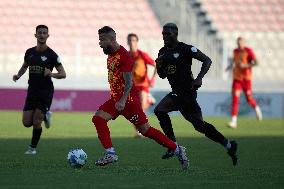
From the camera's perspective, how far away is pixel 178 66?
1347cm

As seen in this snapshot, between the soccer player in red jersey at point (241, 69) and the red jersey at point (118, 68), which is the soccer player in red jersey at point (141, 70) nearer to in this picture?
the soccer player in red jersey at point (241, 69)

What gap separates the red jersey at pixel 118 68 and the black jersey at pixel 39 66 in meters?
3.32

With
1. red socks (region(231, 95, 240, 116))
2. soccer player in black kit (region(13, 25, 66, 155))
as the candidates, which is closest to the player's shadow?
soccer player in black kit (region(13, 25, 66, 155))

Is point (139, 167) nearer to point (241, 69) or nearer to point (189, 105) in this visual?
point (189, 105)

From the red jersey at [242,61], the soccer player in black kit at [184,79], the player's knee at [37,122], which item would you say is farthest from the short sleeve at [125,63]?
the red jersey at [242,61]

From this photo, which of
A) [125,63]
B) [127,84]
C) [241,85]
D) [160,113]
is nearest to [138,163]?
[160,113]

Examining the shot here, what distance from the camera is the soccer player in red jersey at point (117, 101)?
12.4m

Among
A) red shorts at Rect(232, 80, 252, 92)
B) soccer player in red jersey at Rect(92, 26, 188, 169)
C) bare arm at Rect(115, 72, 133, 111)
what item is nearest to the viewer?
bare arm at Rect(115, 72, 133, 111)

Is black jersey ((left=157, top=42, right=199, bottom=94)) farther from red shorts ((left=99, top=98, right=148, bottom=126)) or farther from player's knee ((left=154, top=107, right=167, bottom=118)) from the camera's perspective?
red shorts ((left=99, top=98, right=148, bottom=126))

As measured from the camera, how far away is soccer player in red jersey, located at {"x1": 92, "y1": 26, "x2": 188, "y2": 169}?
12422mm

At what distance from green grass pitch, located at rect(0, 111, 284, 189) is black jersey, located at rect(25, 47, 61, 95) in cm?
111

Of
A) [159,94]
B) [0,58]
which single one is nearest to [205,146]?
[159,94]

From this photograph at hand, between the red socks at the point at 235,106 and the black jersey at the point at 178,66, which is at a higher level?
the black jersey at the point at 178,66

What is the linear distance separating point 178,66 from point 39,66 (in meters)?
3.23
